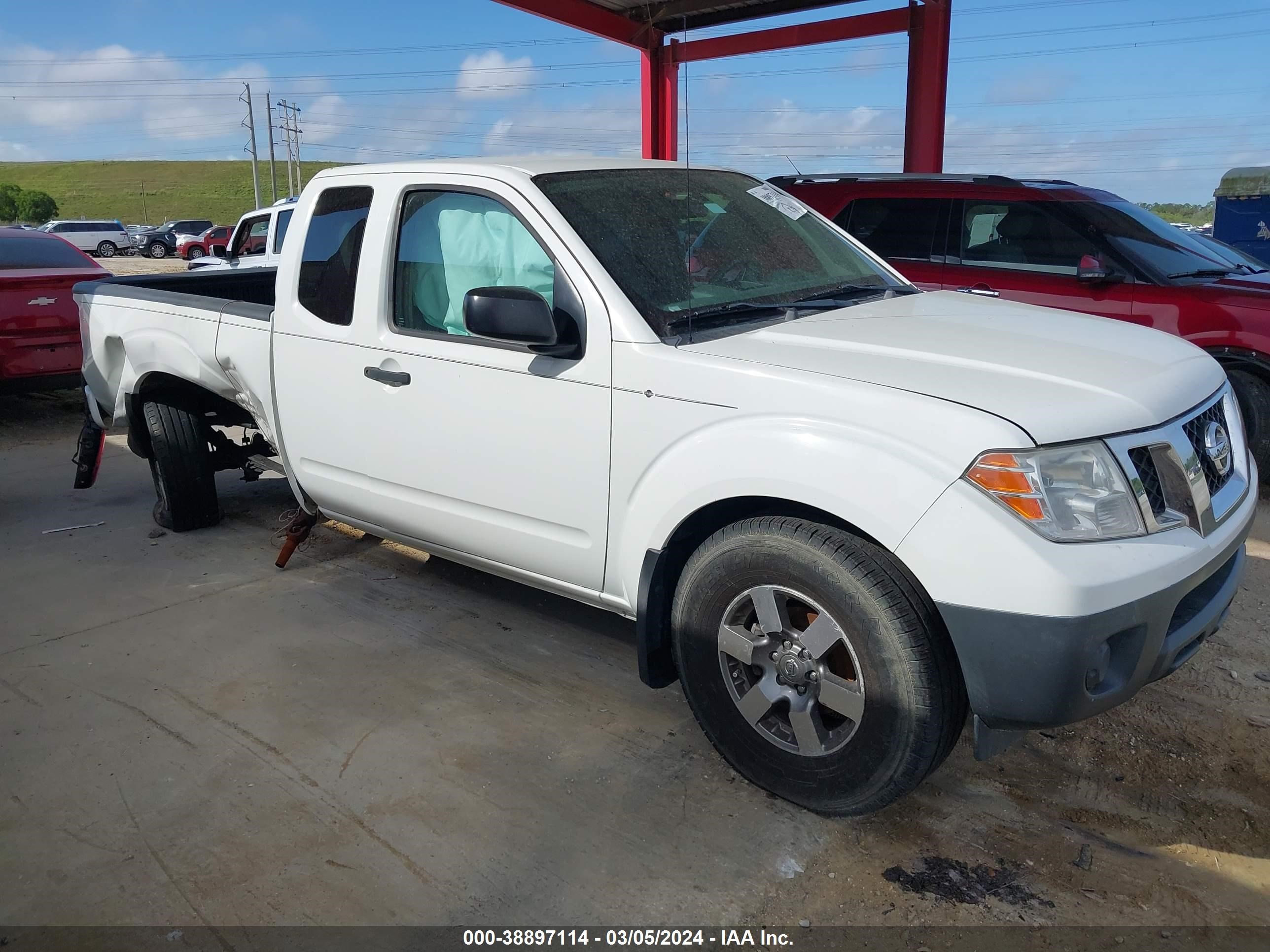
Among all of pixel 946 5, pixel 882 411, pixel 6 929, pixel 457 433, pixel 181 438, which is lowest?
pixel 6 929

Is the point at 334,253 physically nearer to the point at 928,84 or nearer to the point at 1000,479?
the point at 1000,479

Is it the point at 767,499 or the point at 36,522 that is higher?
the point at 767,499

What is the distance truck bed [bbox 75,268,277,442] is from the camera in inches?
175

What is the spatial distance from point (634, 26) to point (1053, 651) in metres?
10.9

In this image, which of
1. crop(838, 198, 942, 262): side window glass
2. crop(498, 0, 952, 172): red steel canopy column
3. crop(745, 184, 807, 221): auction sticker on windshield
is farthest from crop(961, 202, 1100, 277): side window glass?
crop(498, 0, 952, 172): red steel canopy column

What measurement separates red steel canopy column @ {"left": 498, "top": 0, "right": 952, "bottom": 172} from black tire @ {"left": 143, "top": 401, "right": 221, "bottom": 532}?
242 inches

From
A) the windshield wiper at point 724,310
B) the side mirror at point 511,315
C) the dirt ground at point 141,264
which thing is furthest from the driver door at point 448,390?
the dirt ground at point 141,264

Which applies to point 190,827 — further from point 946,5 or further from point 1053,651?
point 946,5

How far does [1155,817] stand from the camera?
2.88 m

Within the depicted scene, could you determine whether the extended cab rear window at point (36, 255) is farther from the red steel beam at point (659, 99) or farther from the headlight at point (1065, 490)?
the headlight at point (1065, 490)

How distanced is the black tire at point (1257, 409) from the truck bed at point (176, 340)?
5.57m

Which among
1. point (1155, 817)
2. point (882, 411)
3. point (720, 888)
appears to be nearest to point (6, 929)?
point (720, 888)

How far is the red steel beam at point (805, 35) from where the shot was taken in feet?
35.0

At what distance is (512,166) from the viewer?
3.54 m
